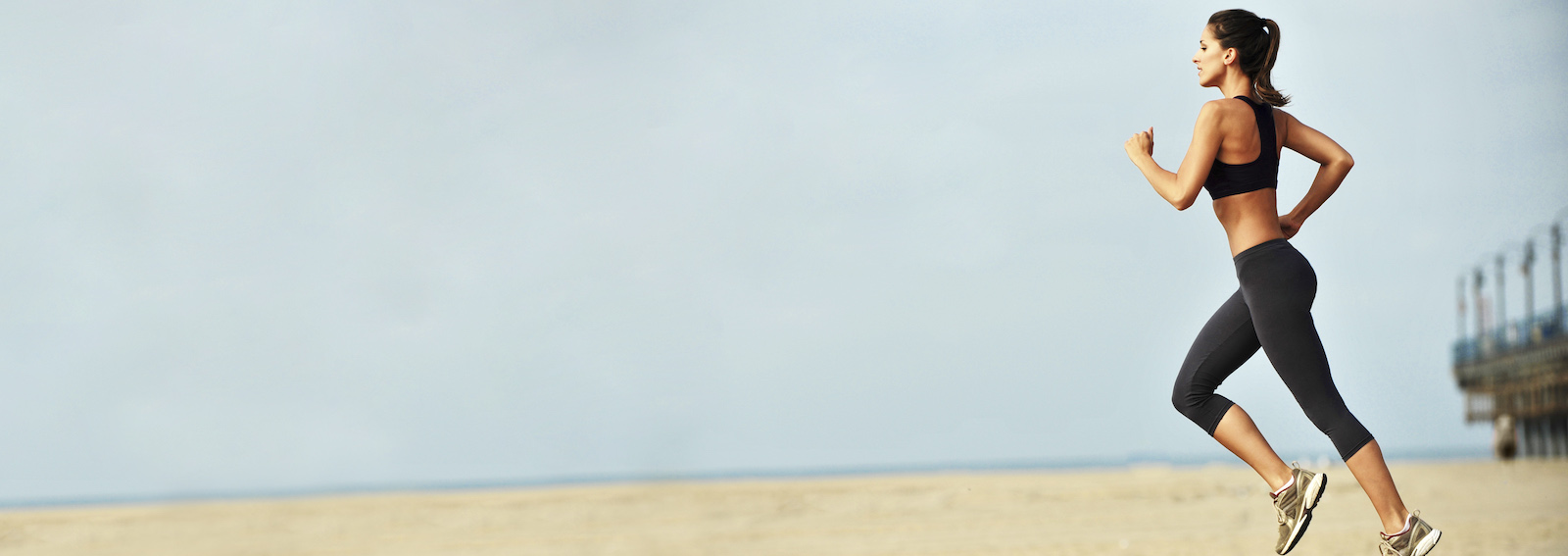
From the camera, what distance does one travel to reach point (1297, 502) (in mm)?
2934

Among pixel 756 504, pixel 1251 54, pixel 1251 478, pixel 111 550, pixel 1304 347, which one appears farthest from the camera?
pixel 1251 478

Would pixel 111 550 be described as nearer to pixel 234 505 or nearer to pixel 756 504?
pixel 234 505

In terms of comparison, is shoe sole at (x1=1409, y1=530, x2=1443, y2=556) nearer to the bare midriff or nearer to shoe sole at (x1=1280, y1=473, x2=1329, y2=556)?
shoe sole at (x1=1280, y1=473, x2=1329, y2=556)

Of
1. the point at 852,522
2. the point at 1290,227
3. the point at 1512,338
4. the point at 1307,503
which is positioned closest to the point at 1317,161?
the point at 1290,227

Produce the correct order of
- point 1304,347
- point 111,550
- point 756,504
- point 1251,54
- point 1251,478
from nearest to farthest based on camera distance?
point 1304,347 → point 1251,54 → point 111,550 → point 756,504 → point 1251,478

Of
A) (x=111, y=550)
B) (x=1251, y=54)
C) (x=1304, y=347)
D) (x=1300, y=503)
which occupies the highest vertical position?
(x=1251, y=54)

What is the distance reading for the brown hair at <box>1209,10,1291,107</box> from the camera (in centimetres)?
294

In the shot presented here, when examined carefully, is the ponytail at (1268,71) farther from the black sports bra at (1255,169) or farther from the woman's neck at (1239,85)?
the black sports bra at (1255,169)

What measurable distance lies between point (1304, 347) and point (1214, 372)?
0.28 meters

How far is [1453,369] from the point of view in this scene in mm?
49406

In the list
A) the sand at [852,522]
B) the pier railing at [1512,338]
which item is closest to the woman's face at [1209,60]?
the sand at [852,522]

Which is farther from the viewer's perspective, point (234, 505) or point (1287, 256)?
point (234, 505)

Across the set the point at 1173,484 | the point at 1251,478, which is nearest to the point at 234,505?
the point at 1173,484

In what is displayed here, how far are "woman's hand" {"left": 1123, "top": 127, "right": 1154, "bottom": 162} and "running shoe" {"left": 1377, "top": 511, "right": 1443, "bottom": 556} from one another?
1.14 meters
